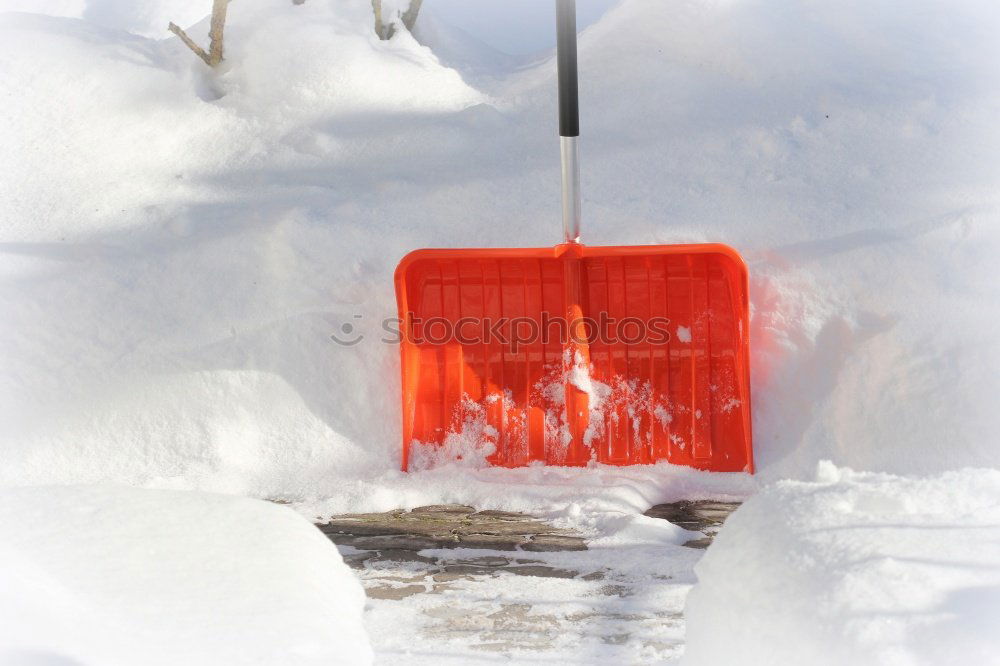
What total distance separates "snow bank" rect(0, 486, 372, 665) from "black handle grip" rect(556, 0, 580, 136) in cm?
120

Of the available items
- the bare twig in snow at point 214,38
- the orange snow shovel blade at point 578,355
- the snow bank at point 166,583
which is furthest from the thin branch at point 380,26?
the snow bank at point 166,583

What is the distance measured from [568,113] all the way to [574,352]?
61 centimetres

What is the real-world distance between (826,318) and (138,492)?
5.79ft

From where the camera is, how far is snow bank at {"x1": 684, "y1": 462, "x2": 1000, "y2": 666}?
60.1 inches

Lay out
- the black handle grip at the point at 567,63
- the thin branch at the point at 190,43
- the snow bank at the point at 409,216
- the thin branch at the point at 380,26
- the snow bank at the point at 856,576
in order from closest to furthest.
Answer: the snow bank at the point at 856,576
the black handle grip at the point at 567,63
the snow bank at the point at 409,216
the thin branch at the point at 190,43
the thin branch at the point at 380,26

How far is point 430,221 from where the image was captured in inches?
121

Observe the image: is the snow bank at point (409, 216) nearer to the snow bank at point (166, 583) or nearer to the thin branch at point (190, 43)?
the thin branch at point (190, 43)

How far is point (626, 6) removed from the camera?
3.75 m

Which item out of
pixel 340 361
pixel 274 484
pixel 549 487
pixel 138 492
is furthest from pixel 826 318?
pixel 138 492

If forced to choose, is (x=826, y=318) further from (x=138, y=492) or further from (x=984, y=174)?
(x=138, y=492)

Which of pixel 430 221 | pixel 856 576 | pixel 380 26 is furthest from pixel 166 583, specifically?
pixel 380 26

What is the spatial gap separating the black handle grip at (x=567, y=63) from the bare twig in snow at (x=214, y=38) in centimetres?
143

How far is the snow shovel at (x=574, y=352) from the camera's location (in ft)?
9.02

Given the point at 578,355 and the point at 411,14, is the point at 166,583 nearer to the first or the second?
the point at 578,355
